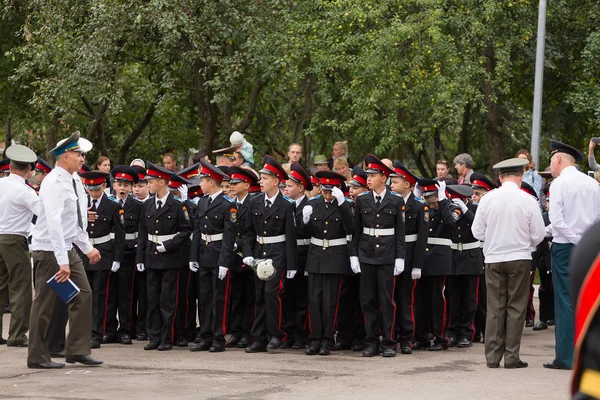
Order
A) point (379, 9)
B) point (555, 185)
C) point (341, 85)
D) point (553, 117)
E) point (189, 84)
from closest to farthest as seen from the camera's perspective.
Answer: point (555, 185), point (379, 9), point (341, 85), point (189, 84), point (553, 117)

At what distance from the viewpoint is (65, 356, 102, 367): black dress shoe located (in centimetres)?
1027

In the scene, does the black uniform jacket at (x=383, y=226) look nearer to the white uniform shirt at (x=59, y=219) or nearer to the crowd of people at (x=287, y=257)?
the crowd of people at (x=287, y=257)

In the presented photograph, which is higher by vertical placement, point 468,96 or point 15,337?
point 468,96

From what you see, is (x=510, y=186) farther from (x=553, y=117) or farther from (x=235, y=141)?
(x=553, y=117)

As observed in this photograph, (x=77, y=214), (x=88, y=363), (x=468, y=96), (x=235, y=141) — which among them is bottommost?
(x=88, y=363)

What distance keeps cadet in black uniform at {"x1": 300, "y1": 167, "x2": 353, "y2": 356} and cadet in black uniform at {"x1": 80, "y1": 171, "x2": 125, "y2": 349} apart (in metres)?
2.41

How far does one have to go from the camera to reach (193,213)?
1227 cm

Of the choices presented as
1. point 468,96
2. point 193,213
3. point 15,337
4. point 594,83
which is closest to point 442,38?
point 468,96

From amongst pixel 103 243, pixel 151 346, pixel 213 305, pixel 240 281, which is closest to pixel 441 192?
pixel 240 281

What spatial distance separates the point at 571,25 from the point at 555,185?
51.3 ft

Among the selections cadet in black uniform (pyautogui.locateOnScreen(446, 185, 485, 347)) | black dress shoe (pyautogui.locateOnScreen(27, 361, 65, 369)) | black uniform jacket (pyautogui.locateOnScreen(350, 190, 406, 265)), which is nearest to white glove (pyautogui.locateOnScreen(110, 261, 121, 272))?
black dress shoe (pyautogui.locateOnScreen(27, 361, 65, 369))

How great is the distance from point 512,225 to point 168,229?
4.00 m

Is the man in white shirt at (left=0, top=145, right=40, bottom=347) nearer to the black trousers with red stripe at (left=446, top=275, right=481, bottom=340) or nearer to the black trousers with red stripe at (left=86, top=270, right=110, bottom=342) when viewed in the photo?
the black trousers with red stripe at (left=86, top=270, right=110, bottom=342)

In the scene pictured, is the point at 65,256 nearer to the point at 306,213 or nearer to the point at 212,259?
the point at 212,259
